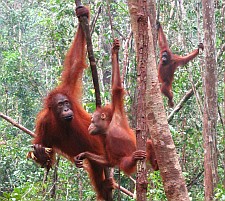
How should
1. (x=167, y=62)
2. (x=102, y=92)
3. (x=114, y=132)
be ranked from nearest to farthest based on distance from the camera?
(x=114, y=132), (x=102, y=92), (x=167, y=62)

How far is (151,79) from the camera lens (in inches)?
121

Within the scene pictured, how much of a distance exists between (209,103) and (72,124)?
6.46 ft

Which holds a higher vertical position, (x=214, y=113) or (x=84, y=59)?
(x=84, y=59)

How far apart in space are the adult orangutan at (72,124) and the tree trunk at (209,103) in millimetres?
1541

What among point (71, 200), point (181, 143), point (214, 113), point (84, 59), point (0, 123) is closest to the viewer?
point (84, 59)

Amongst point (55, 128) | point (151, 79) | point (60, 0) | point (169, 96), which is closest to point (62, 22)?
point (60, 0)

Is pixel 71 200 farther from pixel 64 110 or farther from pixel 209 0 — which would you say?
pixel 209 0

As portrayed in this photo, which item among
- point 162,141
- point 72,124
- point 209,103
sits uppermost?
point 209,103

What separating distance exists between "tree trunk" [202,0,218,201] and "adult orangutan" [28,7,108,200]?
1.54m

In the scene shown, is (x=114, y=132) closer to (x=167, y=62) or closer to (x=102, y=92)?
(x=102, y=92)

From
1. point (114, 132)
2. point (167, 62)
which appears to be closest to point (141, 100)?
point (114, 132)

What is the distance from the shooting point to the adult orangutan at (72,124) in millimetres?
4227

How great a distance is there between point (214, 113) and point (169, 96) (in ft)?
9.57

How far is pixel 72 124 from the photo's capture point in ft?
14.2
